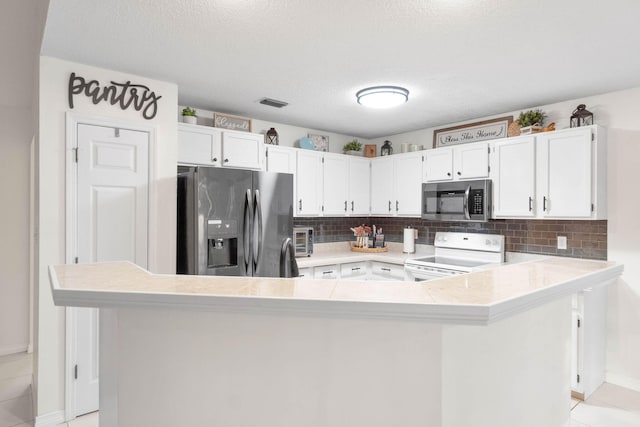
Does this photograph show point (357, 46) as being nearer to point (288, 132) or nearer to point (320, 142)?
point (288, 132)

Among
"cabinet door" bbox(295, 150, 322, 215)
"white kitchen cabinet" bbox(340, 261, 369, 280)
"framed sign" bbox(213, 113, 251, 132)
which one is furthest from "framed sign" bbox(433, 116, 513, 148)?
"framed sign" bbox(213, 113, 251, 132)

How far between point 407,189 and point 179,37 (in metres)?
2.95

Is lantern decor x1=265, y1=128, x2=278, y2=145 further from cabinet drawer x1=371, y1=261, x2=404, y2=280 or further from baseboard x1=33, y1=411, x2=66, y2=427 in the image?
baseboard x1=33, y1=411, x2=66, y2=427

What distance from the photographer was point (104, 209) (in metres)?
2.71

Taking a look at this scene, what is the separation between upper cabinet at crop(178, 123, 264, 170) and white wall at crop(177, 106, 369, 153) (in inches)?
12.7

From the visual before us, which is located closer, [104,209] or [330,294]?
[330,294]

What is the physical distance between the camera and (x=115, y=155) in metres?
2.75

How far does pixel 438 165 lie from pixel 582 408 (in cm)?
243

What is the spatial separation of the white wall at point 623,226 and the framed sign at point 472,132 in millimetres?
774

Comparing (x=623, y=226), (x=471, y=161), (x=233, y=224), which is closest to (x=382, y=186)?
(x=471, y=161)

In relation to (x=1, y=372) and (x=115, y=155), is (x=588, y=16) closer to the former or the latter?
(x=115, y=155)

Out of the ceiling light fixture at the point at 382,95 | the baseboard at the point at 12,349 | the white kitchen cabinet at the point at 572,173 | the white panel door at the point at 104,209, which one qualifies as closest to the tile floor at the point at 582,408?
the white panel door at the point at 104,209

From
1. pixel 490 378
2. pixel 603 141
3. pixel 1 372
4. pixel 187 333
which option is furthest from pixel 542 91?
pixel 1 372

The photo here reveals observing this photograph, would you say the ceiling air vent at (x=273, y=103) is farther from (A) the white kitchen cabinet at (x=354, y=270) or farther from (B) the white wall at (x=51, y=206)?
(A) the white kitchen cabinet at (x=354, y=270)
